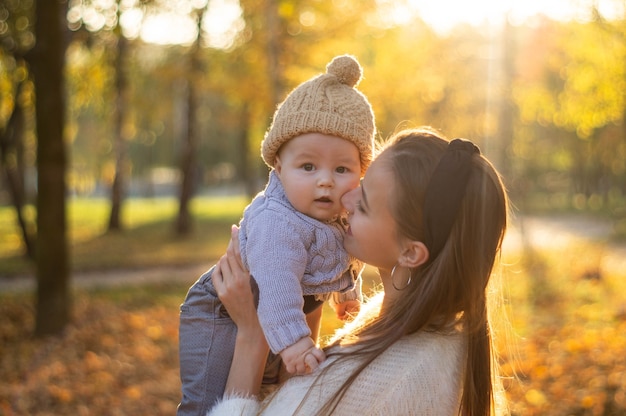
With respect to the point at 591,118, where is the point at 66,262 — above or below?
below

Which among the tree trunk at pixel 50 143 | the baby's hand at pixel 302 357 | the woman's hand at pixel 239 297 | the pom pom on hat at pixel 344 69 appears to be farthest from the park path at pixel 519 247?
the tree trunk at pixel 50 143

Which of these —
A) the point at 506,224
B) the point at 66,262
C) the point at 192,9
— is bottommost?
the point at 66,262

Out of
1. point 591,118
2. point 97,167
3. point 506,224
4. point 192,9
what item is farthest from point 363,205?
point 97,167

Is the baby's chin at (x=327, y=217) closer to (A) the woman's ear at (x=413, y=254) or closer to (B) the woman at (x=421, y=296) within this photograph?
(B) the woman at (x=421, y=296)

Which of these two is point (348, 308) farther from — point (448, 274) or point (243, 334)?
point (448, 274)

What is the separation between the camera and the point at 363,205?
2.14m

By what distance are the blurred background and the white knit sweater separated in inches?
24.3

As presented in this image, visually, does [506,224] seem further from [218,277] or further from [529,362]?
[529,362]

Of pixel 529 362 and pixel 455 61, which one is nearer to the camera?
pixel 529 362

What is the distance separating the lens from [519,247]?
2202cm

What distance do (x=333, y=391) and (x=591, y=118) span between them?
834 inches

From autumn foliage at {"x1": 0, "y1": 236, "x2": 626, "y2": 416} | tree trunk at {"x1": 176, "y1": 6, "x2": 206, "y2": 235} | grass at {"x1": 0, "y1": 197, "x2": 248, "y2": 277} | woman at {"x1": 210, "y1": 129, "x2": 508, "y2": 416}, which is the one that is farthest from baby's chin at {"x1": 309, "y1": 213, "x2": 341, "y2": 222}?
tree trunk at {"x1": 176, "y1": 6, "x2": 206, "y2": 235}

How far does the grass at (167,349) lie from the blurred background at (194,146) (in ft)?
0.11

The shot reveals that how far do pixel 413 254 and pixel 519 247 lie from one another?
20887 millimetres
